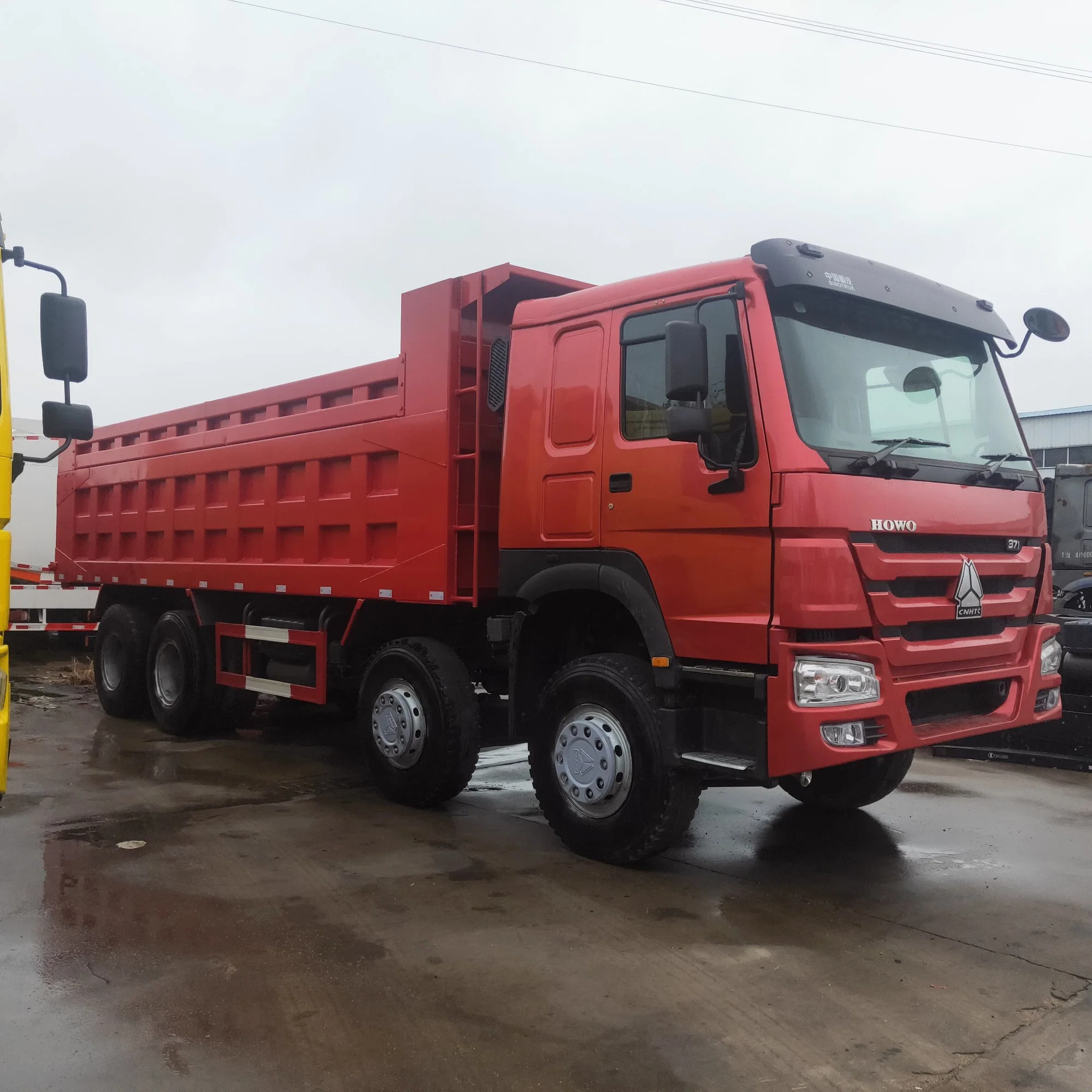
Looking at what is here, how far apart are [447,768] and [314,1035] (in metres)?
2.57

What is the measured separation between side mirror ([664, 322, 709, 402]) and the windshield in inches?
14.3

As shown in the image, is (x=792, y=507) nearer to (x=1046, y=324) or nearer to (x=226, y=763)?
(x=1046, y=324)

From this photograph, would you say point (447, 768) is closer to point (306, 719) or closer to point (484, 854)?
point (484, 854)

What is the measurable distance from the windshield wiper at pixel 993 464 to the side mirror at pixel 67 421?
3.90 metres

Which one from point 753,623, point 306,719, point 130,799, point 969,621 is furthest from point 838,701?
point 306,719

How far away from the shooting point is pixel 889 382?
4.81 m

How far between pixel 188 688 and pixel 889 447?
5.99 metres

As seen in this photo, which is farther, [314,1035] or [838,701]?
[838,701]

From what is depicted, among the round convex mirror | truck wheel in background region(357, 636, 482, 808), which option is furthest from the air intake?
the round convex mirror

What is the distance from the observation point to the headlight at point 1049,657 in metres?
5.09

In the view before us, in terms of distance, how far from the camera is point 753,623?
4.35 metres

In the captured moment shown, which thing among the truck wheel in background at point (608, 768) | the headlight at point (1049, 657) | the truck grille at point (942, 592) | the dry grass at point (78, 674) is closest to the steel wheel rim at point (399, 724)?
the truck wheel in background at point (608, 768)

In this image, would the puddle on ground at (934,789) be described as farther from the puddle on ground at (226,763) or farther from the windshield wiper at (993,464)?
the puddle on ground at (226,763)

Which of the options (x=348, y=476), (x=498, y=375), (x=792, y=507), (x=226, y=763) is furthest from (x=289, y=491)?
(x=792, y=507)
